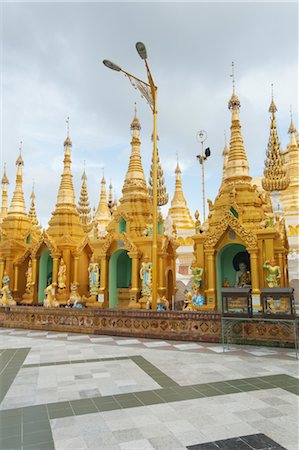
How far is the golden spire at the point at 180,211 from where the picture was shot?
3096 centimetres

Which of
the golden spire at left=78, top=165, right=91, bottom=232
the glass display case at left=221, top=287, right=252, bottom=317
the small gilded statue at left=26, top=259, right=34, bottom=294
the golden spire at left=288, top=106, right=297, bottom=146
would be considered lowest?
the glass display case at left=221, top=287, right=252, bottom=317

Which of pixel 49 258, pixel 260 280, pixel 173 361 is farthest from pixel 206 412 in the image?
pixel 49 258

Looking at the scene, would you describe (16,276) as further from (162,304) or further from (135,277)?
(162,304)

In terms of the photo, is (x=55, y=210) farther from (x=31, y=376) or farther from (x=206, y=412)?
(x=206, y=412)

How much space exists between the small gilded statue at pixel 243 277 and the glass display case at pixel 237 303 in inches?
207

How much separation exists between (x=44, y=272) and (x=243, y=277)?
1179 centimetres

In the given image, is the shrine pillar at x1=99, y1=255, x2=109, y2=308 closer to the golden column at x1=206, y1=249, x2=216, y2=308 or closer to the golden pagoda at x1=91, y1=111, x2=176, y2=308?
Result: the golden pagoda at x1=91, y1=111, x2=176, y2=308

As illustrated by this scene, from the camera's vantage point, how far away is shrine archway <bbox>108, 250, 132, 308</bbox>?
18156mm

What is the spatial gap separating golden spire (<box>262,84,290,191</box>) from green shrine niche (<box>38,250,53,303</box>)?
14.6 meters

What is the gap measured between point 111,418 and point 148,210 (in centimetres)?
1456

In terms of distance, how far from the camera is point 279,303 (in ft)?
32.3

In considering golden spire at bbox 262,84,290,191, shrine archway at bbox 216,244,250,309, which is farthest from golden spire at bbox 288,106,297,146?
shrine archway at bbox 216,244,250,309

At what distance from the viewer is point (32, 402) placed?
5738mm

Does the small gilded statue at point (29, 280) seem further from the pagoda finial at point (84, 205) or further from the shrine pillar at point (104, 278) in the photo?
the pagoda finial at point (84, 205)
